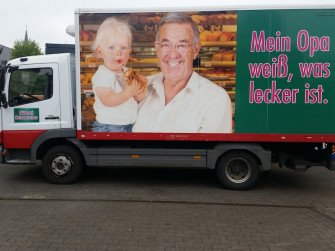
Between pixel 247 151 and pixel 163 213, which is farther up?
pixel 247 151

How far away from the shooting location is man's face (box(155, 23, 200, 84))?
5.98 m

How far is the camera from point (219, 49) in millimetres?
5953

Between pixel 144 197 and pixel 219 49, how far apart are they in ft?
9.60

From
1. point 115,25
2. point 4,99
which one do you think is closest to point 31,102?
point 4,99

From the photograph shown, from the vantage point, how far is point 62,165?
22.1 feet

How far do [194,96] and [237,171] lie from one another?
1.68 m

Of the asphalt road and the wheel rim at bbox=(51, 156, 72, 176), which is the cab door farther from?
the asphalt road

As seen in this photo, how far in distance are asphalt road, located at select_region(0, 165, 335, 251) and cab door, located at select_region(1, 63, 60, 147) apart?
1.16 metres

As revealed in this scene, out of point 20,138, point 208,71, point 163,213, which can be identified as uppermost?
point 208,71

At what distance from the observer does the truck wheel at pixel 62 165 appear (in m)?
6.68

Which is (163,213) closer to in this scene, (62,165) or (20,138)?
(62,165)

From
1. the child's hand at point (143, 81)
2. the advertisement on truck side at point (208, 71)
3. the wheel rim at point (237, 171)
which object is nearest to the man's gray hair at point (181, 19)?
the advertisement on truck side at point (208, 71)

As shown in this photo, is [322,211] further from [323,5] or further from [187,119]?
[323,5]

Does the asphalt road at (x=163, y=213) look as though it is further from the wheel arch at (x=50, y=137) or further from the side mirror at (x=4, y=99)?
the side mirror at (x=4, y=99)
